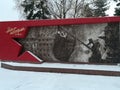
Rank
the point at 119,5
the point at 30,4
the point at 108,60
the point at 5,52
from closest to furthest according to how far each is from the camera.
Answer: the point at 108,60 < the point at 5,52 < the point at 119,5 < the point at 30,4

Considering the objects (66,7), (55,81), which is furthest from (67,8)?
(55,81)

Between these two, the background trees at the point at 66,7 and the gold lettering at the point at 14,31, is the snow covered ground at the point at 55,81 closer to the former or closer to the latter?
the gold lettering at the point at 14,31

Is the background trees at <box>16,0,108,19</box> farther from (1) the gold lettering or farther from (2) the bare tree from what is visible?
(1) the gold lettering

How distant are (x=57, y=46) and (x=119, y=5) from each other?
1575cm

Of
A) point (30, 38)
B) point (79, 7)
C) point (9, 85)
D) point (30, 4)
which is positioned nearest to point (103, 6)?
point (79, 7)

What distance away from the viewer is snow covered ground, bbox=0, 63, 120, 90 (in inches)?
370

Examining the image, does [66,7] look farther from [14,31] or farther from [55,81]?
[55,81]

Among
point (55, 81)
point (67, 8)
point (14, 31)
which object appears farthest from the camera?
point (67, 8)

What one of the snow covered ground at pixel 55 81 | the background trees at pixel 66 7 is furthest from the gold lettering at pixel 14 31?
the background trees at pixel 66 7

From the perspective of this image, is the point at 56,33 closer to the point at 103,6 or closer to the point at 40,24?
the point at 40,24

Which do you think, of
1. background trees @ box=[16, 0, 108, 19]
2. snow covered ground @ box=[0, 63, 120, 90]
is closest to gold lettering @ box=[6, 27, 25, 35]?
snow covered ground @ box=[0, 63, 120, 90]

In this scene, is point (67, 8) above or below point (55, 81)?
above

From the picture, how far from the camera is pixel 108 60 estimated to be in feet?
48.1

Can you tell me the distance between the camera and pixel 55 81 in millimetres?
10453
